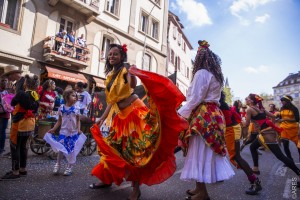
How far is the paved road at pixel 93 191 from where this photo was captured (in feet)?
10.4

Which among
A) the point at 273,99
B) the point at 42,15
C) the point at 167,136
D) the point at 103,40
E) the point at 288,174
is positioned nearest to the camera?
the point at 167,136

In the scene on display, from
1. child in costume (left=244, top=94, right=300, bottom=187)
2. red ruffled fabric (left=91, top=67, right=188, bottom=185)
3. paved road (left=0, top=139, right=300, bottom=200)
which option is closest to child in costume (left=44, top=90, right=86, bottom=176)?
paved road (left=0, top=139, right=300, bottom=200)

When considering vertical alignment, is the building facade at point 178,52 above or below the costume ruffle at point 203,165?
above

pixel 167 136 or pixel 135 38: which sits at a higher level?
pixel 135 38

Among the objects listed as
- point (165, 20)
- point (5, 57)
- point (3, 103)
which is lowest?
point (3, 103)

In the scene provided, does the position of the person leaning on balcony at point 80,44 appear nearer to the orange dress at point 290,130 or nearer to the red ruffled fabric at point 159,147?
the orange dress at point 290,130

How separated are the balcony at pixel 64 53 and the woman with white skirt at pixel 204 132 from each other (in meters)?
12.5

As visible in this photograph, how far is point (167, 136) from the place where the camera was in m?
2.93

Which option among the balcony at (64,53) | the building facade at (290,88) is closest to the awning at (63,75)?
the balcony at (64,53)

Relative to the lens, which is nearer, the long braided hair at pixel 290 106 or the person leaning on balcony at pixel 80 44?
the long braided hair at pixel 290 106

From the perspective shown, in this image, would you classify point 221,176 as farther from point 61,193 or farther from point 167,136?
point 61,193

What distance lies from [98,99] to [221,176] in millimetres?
6162

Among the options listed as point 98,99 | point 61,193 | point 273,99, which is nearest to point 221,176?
point 61,193

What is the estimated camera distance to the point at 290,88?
298ft
